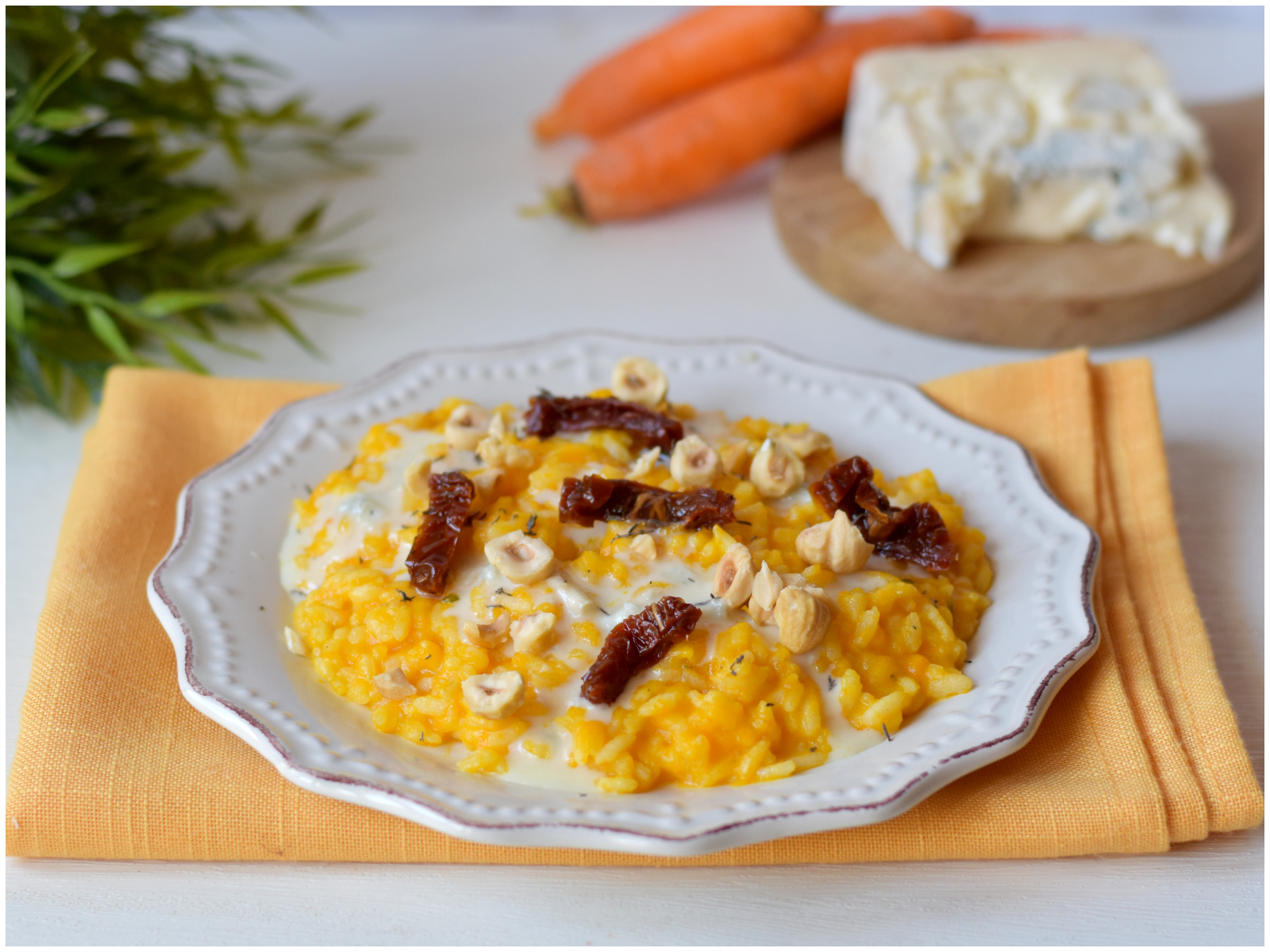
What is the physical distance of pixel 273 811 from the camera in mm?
2334

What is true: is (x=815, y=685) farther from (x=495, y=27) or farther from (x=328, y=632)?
(x=495, y=27)

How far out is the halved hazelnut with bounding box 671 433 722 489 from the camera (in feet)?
8.87

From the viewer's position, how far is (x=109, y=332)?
3.76 metres

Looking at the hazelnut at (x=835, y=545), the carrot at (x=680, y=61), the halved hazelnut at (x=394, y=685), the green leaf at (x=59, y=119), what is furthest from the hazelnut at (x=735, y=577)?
the carrot at (x=680, y=61)

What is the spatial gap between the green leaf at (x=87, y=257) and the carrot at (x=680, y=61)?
2.15 metres

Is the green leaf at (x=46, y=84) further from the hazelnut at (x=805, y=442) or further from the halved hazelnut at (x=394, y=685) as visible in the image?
the hazelnut at (x=805, y=442)

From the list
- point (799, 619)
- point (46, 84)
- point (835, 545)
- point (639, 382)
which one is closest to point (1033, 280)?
point (639, 382)

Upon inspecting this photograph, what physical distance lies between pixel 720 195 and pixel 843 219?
835 millimetres

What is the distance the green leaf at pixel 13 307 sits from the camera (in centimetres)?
364

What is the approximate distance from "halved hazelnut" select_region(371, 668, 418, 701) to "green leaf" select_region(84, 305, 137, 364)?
Result: 5.78ft

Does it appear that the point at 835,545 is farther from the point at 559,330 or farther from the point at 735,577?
the point at 559,330

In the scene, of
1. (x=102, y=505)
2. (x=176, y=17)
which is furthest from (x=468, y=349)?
(x=176, y=17)

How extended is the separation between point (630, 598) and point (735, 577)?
22 cm

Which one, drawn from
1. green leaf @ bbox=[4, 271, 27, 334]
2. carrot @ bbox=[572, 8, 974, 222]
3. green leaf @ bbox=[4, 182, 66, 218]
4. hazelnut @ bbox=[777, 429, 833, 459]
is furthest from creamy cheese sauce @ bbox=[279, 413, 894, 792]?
carrot @ bbox=[572, 8, 974, 222]
